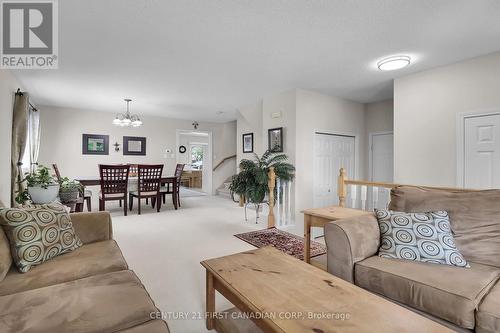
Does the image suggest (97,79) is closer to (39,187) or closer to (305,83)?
(39,187)

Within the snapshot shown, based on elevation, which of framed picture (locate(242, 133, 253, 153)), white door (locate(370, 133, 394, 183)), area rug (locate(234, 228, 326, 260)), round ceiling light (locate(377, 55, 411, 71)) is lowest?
area rug (locate(234, 228, 326, 260))

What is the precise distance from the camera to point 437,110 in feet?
10.7

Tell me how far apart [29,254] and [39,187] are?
164 centimetres

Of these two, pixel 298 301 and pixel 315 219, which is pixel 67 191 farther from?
pixel 298 301

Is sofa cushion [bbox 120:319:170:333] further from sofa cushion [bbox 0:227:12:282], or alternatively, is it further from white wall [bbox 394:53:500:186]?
white wall [bbox 394:53:500:186]

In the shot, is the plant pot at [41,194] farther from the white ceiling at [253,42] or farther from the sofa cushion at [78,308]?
the sofa cushion at [78,308]

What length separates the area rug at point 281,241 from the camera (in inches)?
118

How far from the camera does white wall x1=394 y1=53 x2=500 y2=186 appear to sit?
2898 millimetres

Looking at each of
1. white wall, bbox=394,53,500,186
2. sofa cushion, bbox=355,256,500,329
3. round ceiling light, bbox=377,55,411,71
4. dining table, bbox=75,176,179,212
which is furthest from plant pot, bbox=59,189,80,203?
white wall, bbox=394,53,500,186

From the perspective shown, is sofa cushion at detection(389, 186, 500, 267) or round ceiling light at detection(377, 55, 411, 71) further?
round ceiling light at detection(377, 55, 411, 71)

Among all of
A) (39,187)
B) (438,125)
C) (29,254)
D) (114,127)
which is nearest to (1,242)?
(29,254)

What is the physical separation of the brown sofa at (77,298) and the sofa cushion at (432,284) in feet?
4.17

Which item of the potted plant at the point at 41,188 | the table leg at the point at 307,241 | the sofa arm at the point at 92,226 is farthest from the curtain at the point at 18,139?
the table leg at the point at 307,241

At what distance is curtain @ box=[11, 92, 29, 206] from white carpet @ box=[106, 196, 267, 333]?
143 cm
